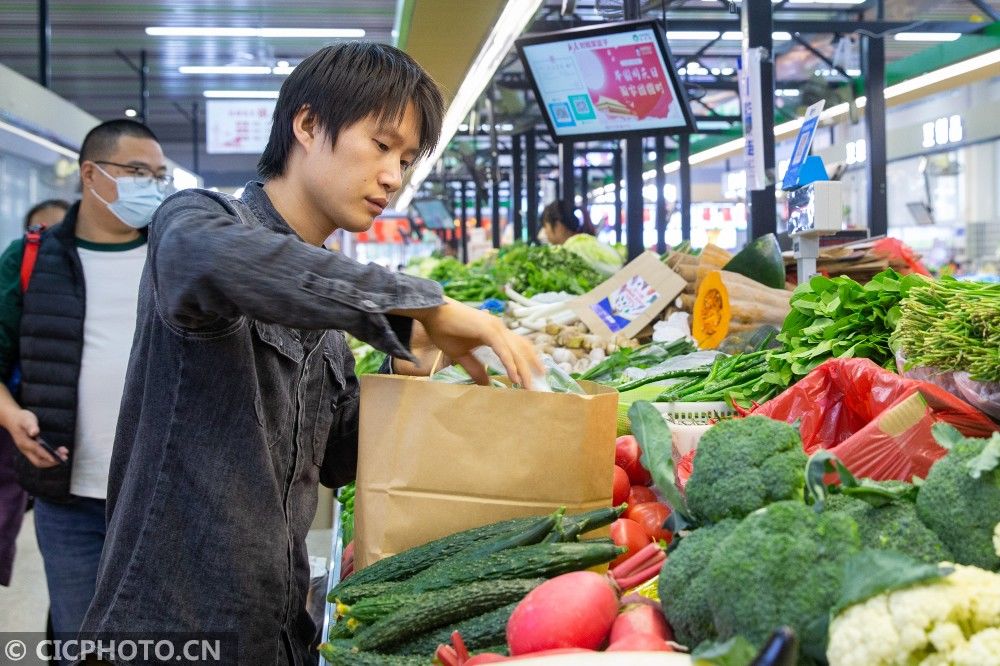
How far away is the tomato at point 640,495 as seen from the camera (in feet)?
7.28

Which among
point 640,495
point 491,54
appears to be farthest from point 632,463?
point 491,54

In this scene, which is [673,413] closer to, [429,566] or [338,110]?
[429,566]

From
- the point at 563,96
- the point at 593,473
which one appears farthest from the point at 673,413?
the point at 563,96

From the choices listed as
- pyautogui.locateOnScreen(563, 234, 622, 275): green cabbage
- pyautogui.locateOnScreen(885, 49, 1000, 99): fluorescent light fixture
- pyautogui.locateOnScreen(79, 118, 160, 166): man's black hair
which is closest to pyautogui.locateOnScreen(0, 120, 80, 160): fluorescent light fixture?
pyautogui.locateOnScreen(563, 234, 622, 275): green cabbage

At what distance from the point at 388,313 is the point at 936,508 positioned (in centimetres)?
76

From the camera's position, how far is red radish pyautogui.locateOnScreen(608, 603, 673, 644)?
1.25 metres

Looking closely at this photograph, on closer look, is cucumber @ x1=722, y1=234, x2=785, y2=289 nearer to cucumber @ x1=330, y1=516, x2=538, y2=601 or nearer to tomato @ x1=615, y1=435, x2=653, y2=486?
tomato @ x1=615, y1=435, x2=653, y2=486

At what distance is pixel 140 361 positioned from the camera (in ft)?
5.38

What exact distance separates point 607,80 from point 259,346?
4.02 meters

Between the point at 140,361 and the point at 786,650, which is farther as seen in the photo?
the point at 140,361

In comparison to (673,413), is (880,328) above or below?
above

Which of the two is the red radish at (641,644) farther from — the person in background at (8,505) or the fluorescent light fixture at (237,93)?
the fluorescent light fixture at (237,93)

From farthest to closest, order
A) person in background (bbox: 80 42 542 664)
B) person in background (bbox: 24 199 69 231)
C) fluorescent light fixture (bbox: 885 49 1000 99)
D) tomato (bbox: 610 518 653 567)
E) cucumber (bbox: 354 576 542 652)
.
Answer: fluorescent light fixture (bbox: 885 49 1000 99), person in background (bbox: 24 199 69 231), tomato (bbox: 610 518 653 567), cucumber (bbox: 354 576 542 652), person in background (bbox: 80 42 542 664)

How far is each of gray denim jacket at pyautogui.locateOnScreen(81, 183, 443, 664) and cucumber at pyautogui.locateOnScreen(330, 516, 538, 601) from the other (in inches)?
6.6
